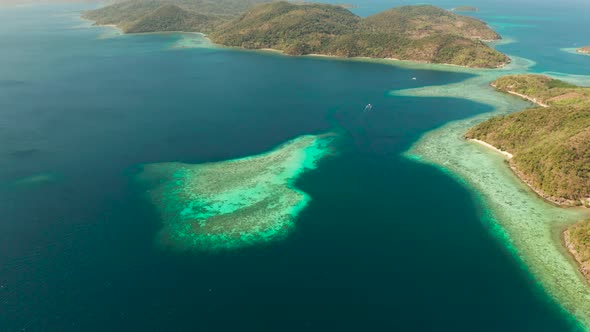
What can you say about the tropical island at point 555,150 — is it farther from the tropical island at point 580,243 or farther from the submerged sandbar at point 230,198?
the submerged sandbar at point 230,198

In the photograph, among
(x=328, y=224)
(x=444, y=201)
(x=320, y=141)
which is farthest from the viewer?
(x=320, y=141)

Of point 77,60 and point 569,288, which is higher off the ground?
point 77,60

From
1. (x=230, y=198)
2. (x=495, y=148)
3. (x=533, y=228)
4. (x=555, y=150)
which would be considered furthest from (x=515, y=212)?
(x=230, y=198)

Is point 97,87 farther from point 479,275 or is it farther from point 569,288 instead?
point 569,288

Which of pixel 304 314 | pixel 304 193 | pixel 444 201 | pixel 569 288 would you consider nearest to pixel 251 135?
pixel 304 193

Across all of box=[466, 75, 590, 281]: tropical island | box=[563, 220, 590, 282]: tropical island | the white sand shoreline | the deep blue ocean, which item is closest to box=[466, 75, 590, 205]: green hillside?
box=[466, 75, 590, 281]: tropical island

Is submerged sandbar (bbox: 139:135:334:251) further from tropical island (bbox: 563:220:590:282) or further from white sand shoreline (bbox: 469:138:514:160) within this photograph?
tropical island (bbox: 563:220:590:282)

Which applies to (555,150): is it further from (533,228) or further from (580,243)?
(580,243)
